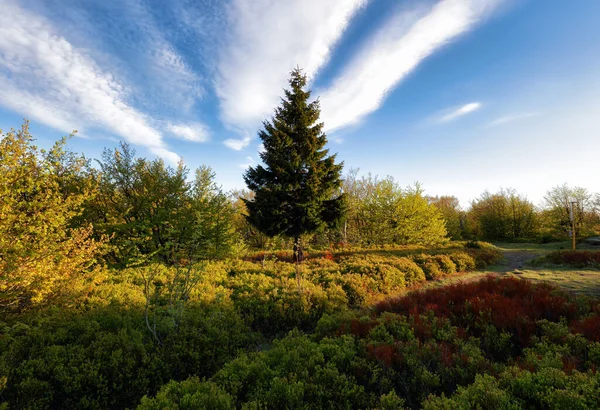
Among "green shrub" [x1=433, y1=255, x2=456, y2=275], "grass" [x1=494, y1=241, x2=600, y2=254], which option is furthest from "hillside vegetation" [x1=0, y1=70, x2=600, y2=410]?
"grass" [x1=494, y1=241, x2=600, y2=254]

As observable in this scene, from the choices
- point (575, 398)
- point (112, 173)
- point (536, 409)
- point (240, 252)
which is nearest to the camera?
point (575, 398)

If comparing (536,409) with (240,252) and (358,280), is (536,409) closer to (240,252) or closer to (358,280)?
(358,280)

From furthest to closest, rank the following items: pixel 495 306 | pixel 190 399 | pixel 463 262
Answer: pixel 463 262 < pixel 495 306 < pixel 190 399

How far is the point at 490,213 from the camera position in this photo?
40.9 meters

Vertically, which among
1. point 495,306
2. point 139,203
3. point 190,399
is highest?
point 139,203

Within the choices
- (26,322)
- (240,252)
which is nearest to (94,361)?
(26,322)

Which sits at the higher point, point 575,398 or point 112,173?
point 112,173

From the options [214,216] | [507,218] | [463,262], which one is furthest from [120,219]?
[507,218]

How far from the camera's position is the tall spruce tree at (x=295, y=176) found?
48.5ft

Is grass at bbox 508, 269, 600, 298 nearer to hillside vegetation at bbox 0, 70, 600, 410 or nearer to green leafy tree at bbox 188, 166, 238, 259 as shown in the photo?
hillside vegetation at bbox 0, 70, 600, 410

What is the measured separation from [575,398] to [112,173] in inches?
608

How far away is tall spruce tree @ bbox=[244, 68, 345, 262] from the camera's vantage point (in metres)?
14.8

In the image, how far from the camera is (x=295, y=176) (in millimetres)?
15094

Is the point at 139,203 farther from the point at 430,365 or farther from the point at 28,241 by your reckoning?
the point at 430,365
